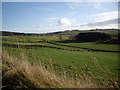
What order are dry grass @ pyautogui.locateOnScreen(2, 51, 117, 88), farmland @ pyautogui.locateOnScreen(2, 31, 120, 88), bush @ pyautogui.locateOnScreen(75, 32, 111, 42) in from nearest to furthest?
dry grass @ pyautogui.locateOnScreen(2, 51, 117, 88), farmland @ pyautogui.locateOnScreen(2, 31, 120, 88), bush @ pyautogui.locateOnScreen(75, 32, 111, 42)

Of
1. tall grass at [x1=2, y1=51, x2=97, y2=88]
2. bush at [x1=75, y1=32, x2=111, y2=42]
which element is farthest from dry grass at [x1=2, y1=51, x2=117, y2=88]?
bush at [x1=75, y1=32, x2=111, y2=42]

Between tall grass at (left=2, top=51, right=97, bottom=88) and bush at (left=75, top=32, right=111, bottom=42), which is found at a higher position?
bush at (left=75, top=32, right=111, bottom=42)

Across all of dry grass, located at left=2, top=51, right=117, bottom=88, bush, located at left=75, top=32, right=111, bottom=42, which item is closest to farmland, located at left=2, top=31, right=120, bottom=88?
dry grass, located at left=2, top=51, right=117, bottom=88

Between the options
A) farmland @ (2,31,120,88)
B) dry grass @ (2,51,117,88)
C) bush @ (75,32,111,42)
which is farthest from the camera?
bush @ (75,32,111,42)

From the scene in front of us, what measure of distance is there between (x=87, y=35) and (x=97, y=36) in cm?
717

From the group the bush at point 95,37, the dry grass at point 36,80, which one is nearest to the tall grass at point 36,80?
the dry grass at point 36,80

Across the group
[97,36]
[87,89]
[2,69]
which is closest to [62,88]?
[87,89]

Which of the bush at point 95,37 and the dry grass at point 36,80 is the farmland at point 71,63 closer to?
the dry grass at point 36,80

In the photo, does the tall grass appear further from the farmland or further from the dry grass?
the farmland

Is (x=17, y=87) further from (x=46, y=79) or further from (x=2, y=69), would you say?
(x=2, y=69)

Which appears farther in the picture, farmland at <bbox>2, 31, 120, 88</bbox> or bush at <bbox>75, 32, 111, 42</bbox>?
bush at <bbox>75, 32, 111, 42</bbox>

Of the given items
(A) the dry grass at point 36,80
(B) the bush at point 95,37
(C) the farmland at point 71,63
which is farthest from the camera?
(B) the bush at point 95,37

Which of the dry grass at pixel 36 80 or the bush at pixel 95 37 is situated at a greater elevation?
the bush at pixel 95 37

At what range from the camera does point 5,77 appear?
373cm
